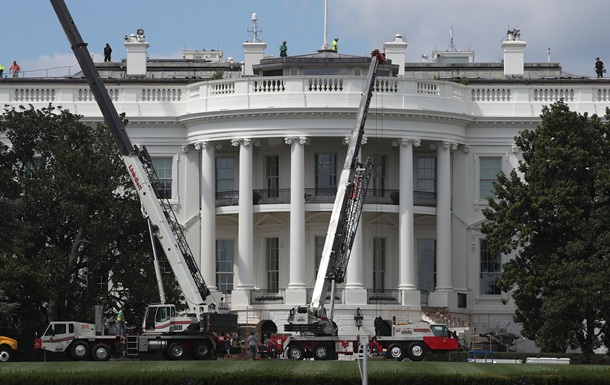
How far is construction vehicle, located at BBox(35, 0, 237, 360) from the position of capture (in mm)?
77438

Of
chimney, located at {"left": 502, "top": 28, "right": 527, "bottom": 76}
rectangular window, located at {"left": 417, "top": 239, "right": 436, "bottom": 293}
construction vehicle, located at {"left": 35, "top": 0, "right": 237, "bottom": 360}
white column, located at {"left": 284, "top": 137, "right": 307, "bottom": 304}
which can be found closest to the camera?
construction vehicle, located at {"left": 35, "top": 0, "right": 237, "bottom": 360}

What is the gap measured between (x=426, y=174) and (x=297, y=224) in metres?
8.28

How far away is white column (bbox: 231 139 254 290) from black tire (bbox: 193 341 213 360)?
15.5m

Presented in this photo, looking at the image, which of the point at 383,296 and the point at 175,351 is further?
the point at 383,296

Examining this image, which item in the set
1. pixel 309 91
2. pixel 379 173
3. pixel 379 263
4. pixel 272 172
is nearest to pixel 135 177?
pixel 309 91

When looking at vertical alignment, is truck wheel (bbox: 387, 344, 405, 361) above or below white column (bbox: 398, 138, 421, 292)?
below

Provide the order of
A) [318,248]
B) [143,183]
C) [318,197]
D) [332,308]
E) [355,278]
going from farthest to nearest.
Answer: [318,248], [318,197], [355,278], [332,308], [143,183]

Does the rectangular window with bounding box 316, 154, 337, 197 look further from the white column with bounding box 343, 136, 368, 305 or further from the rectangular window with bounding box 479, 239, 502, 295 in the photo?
the rectangular window with bounding box 479, 239, 502, 295

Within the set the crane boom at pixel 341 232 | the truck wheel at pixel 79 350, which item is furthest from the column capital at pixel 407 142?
the truck wheel at pixel 79 350

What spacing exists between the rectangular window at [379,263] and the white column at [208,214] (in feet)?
25.7

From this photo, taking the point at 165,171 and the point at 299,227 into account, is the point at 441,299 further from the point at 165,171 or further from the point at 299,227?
the point at 165,171

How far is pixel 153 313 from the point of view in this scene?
8050 centimetres

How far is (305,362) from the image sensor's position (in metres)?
71.6

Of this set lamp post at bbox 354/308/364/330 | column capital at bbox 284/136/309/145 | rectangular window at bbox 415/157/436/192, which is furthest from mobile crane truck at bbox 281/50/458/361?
rectangular window at bbox 415/157/436/192
